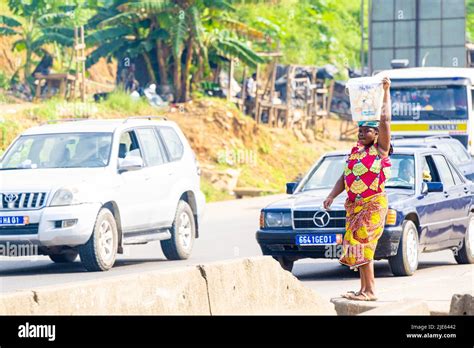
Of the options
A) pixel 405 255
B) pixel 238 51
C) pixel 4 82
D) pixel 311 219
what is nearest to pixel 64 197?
pixel 311 219

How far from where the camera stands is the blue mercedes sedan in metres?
14.1

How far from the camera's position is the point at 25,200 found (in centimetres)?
1484

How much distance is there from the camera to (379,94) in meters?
10.3

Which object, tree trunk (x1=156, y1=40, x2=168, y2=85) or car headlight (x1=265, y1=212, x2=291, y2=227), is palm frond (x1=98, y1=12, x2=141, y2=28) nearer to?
tree trunk (x1=156, y1=40, x2=168, y2=85)

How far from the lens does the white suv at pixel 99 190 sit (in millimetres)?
14703

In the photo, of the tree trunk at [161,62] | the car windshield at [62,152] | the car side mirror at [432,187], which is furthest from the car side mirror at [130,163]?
the tree trunk at [161,62]

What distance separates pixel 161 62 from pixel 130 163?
24200mm

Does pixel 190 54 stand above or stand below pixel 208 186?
above

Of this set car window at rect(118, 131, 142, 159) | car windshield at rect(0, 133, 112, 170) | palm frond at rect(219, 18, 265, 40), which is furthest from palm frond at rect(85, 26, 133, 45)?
car windshield at rect(0, 133, 112, 170)

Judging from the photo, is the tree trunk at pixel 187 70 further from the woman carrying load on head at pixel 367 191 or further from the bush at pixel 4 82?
the woman carrying load on head at pixel 367 191
